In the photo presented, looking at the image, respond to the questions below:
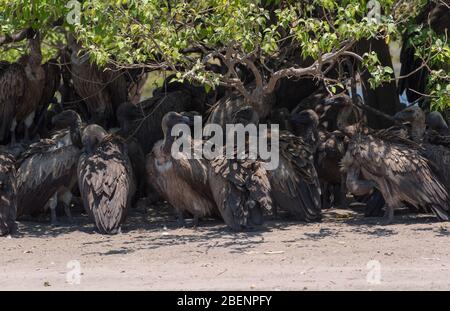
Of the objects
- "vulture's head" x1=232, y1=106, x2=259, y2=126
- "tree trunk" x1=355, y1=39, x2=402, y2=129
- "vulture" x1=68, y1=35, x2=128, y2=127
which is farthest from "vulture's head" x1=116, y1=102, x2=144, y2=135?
"tree trunk" x1=355, y1=39, x2=402, y2=129

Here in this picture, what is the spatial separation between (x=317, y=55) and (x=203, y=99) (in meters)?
3.89

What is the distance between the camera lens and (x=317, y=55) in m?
10.9

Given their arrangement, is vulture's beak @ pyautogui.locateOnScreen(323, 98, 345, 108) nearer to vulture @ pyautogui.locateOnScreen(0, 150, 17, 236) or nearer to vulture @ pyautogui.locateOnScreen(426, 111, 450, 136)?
vulture @ pyautogui.locateOnScreen(426, 111, 450, 136)

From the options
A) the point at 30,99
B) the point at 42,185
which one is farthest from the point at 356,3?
the point at 30,99

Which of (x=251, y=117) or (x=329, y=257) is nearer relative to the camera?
(x=329, y=257)

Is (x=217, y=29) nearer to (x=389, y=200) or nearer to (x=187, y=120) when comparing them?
(x=187, y=120)

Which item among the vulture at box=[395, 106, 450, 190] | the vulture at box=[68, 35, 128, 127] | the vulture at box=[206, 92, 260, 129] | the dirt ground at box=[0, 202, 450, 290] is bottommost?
the dirt ground at box=[0, 202, 450, 290]

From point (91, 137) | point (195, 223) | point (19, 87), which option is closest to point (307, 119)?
point (195, 223)

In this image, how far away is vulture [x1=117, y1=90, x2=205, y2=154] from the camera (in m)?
13.9

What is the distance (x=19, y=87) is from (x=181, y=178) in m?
3.17

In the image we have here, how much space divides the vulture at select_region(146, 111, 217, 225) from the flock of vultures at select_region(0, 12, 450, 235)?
0.01m

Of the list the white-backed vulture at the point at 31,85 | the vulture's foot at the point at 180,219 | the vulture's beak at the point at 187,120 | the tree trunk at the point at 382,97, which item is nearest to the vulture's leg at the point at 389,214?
the vulture's foot at the point at 180,219

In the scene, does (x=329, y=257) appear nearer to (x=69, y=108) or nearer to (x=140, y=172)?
(x=140, y=172)

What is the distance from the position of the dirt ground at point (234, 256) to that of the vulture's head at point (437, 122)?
1250mm
